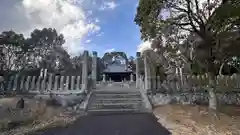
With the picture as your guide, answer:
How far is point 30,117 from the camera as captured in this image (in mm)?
8484

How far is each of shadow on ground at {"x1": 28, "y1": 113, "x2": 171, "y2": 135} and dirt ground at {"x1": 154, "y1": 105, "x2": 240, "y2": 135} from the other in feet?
1.48

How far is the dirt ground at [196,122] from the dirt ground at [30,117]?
12.0 ft

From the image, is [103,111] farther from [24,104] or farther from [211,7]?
[211,7]

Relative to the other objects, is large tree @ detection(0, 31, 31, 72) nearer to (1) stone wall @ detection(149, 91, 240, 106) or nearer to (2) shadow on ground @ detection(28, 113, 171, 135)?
(1) stone wall @ detection(149, 91, 240, 106)

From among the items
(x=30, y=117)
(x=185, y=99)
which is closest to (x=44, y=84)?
(x=30, y=117)

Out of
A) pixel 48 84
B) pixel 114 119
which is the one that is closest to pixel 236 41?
pixel 114 119

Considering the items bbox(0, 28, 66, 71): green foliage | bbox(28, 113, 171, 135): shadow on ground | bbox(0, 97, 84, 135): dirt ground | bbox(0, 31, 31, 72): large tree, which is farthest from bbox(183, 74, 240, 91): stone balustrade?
bbox(0, 31, 31, 72): large tree

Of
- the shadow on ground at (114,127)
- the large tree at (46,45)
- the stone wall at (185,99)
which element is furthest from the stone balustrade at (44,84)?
the large tree at (46,45)

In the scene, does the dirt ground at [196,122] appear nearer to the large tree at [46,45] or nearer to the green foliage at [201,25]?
the green foliage at [201,25]

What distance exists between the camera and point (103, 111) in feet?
34.5

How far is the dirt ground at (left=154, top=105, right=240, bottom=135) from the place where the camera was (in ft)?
21.8

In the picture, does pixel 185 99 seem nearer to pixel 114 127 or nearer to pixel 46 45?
pixel 114 127

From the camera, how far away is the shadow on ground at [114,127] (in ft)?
22.0

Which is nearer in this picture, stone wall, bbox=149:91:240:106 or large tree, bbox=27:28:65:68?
stone wall, bbox=149:91:240:106
